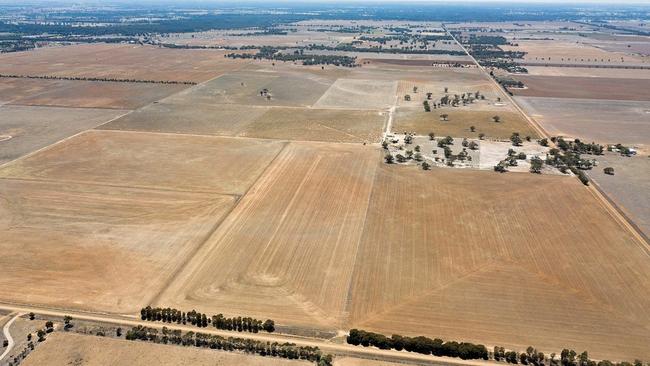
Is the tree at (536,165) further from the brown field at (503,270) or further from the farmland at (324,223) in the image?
the brown field at (503,270)

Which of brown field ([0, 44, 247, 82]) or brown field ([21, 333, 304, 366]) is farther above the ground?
brown field ([0, 44, 247, 82])

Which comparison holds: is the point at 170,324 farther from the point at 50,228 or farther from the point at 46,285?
the point at 50,228

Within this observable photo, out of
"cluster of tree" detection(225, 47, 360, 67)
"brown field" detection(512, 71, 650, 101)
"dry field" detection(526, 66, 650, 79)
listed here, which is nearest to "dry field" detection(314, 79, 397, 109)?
"cluster of tree" detection(225, 47, 360, 67)

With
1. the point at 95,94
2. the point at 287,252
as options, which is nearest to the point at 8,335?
the point at 287,252

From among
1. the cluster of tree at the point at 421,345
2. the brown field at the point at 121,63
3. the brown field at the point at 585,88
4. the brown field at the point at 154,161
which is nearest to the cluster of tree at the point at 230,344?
the cluster of tree at the point at 421,345

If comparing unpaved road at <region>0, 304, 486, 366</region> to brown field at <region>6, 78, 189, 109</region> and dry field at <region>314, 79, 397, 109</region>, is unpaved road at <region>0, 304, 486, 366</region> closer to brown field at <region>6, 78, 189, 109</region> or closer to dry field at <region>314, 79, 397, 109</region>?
brown field at <region>6, 78, 189, 109</region>

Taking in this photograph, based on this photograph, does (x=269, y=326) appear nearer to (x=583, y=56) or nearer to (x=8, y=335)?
(x=8, y=335)
